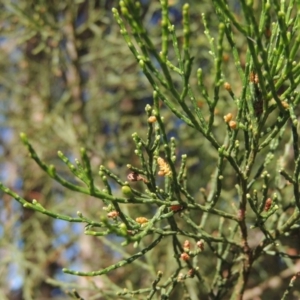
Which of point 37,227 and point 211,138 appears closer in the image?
point 211,138

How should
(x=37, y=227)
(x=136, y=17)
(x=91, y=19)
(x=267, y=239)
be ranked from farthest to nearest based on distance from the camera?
(x=37, y=227) < (x=91, y=19) < (x=267, y=239) < (x=136, y=17)

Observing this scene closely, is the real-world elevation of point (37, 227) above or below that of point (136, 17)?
above

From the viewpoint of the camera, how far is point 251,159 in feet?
4.91

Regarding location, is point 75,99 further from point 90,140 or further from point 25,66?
point 25,66

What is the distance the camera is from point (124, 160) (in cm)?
398

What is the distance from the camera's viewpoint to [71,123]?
373 cm

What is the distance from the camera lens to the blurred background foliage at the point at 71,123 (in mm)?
3700

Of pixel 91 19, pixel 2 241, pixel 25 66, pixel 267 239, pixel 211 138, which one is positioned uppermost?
pixel 25 66

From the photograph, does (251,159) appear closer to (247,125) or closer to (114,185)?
(247,125)

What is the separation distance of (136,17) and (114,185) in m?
2.86

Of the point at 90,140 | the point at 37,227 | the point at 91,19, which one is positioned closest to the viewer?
the point at 90,140

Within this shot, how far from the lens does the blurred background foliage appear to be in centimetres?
370

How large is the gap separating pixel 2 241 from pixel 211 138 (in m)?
2.64

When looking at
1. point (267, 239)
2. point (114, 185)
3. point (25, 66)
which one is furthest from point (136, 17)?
point (25, 66)
